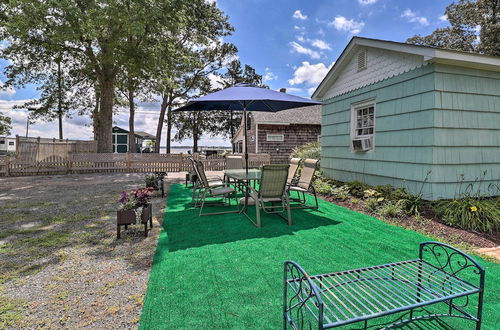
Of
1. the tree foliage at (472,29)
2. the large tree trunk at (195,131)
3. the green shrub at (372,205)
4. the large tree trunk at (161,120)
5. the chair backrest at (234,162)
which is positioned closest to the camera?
the green shrub at (372,205)

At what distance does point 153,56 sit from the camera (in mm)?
10711

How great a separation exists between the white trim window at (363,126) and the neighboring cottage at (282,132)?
8.74m

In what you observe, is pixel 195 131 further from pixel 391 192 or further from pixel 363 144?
pixel 391 192

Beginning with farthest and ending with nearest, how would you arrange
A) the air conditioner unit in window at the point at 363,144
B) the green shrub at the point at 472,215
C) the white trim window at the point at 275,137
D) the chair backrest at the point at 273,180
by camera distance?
the white trim window at the point at 275,137
the air conditioner unit in window at the point at 363,144
the chair backrest at the point at 273,180
the green shrub at the point at 472,215

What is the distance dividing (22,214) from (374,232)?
6.09 meters

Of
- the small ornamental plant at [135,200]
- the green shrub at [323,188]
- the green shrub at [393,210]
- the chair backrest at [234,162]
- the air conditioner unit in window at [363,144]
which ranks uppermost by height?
the air conditioner unit in window at [363,144]

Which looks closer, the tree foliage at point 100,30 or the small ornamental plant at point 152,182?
the small ornamental plant at point 152,182

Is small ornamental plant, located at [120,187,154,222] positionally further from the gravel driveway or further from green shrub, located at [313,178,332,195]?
green shrub, located at [313,178,332,195]

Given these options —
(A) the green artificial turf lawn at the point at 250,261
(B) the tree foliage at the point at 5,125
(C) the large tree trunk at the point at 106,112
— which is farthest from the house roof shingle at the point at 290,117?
(B) the tree foliage at the point at 5,125

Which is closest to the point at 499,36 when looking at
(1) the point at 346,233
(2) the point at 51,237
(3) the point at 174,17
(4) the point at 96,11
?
(3) the point at 174,17

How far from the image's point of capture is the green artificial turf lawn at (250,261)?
1850 millimetres

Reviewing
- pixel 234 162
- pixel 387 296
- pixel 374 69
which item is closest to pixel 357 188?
pixel 374 69

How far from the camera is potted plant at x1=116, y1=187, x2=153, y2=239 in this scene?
3.42 meters

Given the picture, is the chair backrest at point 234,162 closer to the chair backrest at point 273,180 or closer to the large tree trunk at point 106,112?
the chair backrest at point 273,180
